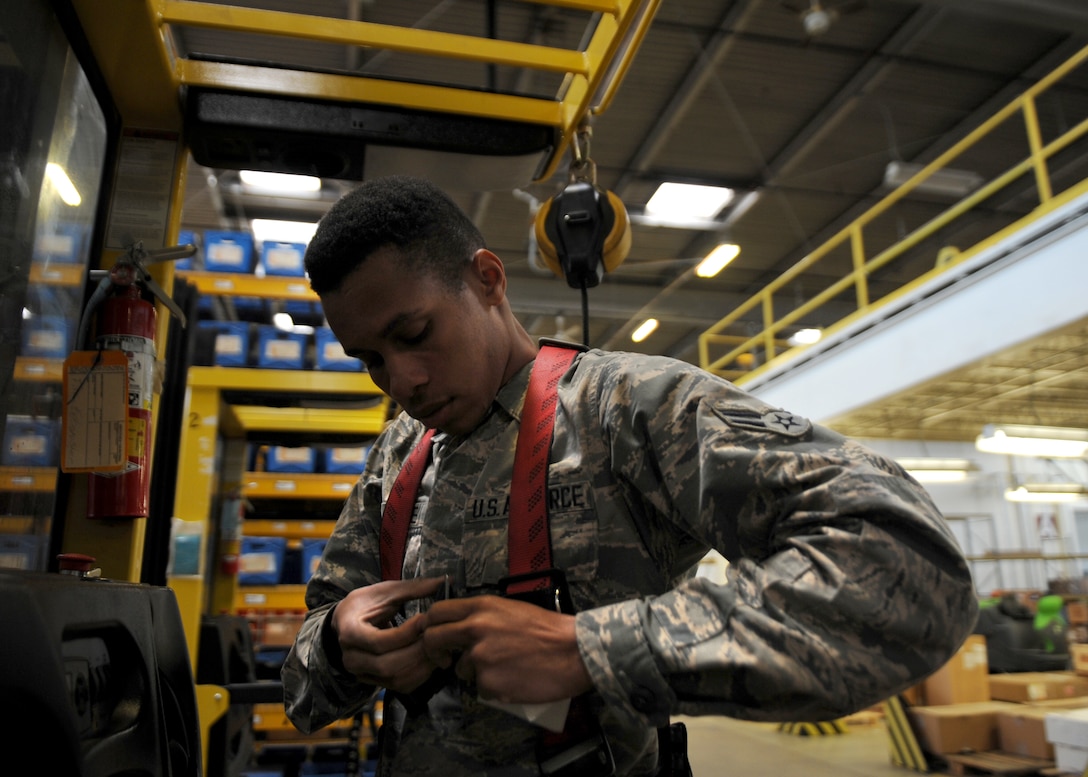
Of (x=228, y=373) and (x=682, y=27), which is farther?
(x=682, y=27)

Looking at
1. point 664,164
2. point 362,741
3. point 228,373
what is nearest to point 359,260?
point 228,373

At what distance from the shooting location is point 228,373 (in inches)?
139

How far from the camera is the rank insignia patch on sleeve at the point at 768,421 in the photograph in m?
0.99

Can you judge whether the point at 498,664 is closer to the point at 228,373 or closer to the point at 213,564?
the point at 228,373

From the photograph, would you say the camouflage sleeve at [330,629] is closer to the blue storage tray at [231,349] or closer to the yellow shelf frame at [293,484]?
the blue storage tray at [231,349]

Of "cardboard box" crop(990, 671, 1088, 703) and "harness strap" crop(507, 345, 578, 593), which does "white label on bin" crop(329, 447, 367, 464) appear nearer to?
"harness strap" crop(507, 345, 578, 593)

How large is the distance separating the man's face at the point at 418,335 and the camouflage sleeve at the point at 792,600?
0.46 metres

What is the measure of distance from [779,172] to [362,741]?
8750 millimetres

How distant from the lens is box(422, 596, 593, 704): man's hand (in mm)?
930

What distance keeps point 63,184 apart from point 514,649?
1481mm

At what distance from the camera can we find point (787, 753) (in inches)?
295

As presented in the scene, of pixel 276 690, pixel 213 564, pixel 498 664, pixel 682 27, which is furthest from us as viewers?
pixel 682 27

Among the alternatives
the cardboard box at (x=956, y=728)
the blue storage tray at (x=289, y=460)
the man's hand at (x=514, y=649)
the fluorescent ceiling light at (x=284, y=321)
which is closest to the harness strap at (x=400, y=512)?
the man's hand at (x=514, y=649)

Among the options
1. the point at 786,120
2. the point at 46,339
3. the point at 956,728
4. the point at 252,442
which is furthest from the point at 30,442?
the point at 786,120
